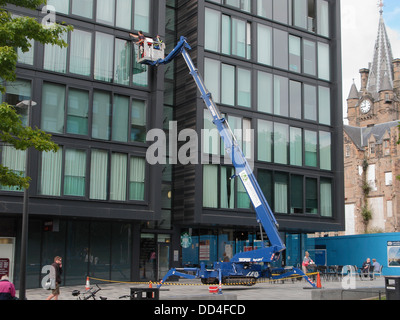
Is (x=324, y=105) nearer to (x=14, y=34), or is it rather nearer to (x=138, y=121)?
(x=138, y=121)

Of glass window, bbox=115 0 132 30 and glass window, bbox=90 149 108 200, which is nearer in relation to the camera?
glass window, bbox=90 149 108 200

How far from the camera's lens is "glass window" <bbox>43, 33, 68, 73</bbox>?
27.2m

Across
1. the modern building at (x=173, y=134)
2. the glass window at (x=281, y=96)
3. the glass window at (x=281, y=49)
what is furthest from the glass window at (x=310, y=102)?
the glass window at (x=281, y=49)

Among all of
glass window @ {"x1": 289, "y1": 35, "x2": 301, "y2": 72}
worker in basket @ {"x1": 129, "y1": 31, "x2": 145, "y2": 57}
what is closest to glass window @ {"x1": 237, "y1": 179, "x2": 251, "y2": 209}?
glass window @ {"x1": 289, "y1": 35, "x2": 301, "y2": 72}

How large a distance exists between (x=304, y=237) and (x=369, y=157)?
56277 mm

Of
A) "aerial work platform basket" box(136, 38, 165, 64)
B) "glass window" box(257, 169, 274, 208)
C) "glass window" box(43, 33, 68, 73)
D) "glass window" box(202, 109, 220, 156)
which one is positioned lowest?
"glass window" box(257, 169, 274, 208)

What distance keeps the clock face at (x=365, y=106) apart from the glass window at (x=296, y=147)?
8657cm

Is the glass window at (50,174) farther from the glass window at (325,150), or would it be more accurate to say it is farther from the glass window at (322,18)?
the glass window at (322,18)

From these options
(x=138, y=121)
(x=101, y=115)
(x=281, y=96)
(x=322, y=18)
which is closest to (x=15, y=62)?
(x=101, y=115)

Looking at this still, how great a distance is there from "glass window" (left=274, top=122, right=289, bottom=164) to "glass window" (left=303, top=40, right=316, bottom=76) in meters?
4.89

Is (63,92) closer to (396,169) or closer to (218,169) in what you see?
(218,169)

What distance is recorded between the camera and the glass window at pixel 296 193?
118ft

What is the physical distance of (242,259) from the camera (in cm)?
2425

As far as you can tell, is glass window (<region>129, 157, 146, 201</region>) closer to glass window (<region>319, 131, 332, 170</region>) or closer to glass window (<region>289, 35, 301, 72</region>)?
glass window (<region>289, 35, 301, 72</region>)
